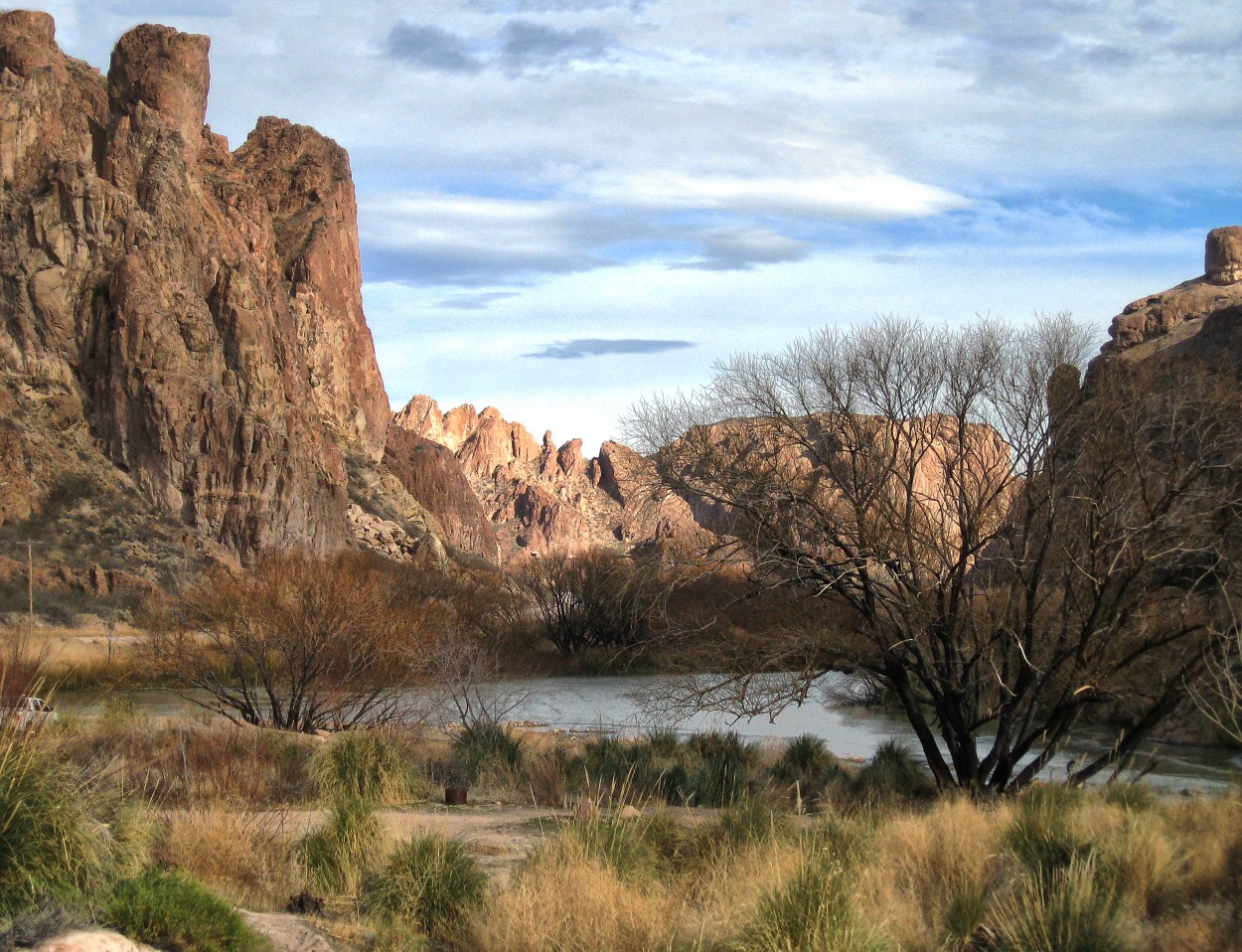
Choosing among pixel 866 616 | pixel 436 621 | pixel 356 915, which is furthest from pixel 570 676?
pixel 356 915

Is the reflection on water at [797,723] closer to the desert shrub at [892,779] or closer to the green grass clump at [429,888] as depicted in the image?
the desert shrub at [892,779]

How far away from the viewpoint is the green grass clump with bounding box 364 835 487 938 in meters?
8.30

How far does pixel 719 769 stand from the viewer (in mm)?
16312

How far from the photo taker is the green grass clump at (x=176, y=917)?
6680mm

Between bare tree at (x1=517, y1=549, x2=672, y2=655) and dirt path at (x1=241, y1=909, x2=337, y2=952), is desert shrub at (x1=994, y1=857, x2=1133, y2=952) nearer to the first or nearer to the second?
dirt path at (x1=241, y1=909, x2=337, y2=952)

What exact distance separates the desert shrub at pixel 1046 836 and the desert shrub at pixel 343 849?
16.7 feet

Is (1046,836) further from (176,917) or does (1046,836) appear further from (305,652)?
(305,652)

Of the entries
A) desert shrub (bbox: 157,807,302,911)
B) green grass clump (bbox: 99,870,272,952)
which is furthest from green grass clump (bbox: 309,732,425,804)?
green grass clump (bbox: 99,870,272,952)

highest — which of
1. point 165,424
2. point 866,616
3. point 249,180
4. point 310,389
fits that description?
point 249,180

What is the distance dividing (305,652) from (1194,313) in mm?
54887

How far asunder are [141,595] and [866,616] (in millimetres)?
50857

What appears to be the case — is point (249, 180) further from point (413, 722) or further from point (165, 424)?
point (413, 722)

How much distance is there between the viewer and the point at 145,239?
253 ft

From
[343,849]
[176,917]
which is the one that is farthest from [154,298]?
[176,917]
